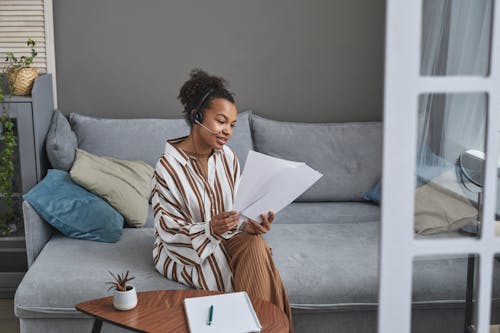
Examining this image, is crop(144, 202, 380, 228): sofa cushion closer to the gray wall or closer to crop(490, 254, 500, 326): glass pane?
the gray wall

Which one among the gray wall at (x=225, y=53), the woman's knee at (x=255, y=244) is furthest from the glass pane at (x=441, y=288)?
the gray wall at (x=225, y=53)

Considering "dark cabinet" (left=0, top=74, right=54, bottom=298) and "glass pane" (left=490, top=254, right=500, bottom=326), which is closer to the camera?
"glass pane" (left=490, top=254, right=500, bottom=326)

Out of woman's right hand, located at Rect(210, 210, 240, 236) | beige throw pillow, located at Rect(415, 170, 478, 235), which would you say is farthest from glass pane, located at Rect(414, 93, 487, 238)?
woman's right hand, located at Rect(210, 210, 240, 236)

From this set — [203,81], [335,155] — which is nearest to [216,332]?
[203,81]

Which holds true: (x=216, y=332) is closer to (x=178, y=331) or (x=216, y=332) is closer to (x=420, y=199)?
(x=178, y=331)

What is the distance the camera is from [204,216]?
2283mm

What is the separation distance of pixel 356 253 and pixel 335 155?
2.69 feet

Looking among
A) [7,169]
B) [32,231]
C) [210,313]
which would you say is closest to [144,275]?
[32,231]

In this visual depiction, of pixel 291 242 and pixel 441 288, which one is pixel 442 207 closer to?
pixel 441 288

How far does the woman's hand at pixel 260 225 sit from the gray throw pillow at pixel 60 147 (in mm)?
1131

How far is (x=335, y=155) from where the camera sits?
Result: 3270 mm

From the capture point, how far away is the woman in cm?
219

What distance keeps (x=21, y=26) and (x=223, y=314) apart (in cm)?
219

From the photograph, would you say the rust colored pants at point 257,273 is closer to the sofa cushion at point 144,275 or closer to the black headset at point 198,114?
the sofa cushion at point 144,275
